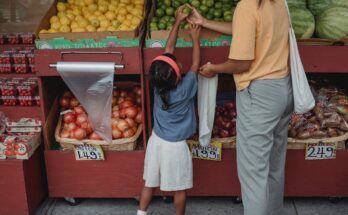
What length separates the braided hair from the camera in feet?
9.04

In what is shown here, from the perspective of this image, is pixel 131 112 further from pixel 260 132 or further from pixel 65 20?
pixel 260 132

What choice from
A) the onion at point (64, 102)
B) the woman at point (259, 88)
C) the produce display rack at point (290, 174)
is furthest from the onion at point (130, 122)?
the woman at point (259, 88)

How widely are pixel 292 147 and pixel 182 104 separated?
1.07 metres

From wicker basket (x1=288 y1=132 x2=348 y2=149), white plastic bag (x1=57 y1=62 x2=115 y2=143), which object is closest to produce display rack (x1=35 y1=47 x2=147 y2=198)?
white plastic bag (x1=57 y1=62 x2=115 y2=143)

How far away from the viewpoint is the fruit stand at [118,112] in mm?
3258

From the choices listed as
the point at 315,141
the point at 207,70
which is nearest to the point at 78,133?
the point at 207,70

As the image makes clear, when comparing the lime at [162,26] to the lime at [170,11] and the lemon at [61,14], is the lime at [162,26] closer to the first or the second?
the lime at [170,11]

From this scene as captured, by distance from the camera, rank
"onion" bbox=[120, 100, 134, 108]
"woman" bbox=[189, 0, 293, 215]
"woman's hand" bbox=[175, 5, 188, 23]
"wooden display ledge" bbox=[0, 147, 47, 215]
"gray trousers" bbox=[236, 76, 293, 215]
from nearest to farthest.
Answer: "woman" bbox=[189, 0, 293, 215]
"gray trousers" bbox=[236, 76, 293, 215]
"woman's hand" bbox=[175, 5, 188, 23]
"wooden display ledge" bbox=[0, 147, 47, 215]
"onion" bbox=[120, 100, 134, 108]

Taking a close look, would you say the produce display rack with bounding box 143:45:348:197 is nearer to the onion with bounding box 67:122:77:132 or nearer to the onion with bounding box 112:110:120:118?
the onion with bounding box 112:110:120:118

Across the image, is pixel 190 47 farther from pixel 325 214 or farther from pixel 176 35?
pixel 325 214

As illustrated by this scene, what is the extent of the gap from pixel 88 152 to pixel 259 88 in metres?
1.52

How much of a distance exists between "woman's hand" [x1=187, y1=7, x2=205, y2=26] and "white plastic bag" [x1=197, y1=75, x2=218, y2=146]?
1.31ft

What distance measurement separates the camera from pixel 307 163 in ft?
11.3

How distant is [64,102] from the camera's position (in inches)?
147
